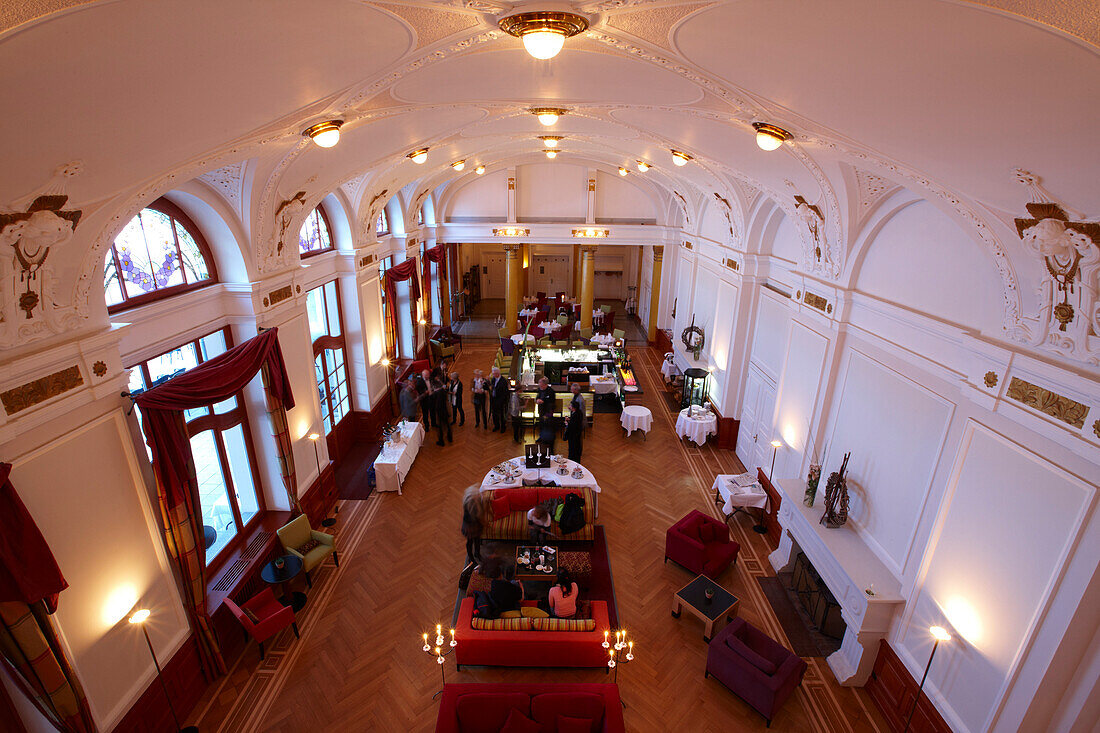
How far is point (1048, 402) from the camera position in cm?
384

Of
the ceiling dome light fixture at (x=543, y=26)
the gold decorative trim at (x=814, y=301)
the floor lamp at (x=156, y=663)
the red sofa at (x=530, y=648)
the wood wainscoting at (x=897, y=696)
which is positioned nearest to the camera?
the ceiling dome light fixture at (x=543, y=26)

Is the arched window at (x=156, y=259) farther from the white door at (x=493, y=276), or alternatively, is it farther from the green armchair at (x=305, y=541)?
the white door at (x=493, y=276)

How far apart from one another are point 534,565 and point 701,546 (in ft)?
7.64

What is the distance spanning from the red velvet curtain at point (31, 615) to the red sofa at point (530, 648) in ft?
10.8

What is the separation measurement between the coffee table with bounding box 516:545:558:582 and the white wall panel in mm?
3851

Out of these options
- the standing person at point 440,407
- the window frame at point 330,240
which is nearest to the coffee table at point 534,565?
the standing person at point 440,407

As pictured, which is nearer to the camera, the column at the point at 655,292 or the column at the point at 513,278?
A: the column at the point at 655,292

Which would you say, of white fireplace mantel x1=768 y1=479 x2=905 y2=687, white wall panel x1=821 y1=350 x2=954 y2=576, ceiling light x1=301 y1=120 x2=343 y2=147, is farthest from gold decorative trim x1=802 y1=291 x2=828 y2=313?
ceiling light x1=301 y1=120 x2=343 y2=147

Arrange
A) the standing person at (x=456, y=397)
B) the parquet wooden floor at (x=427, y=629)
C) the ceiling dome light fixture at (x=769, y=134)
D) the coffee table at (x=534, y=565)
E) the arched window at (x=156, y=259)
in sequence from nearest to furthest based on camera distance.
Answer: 1. the ceiling dome light fixture at (x=769, y=134)
2. the arched window at (x=156, y=259)
3. the parquet wooden floor at (x=427, y=629)
4. the coffee table at (x=534, y=565)
5. the standing person at (x=456, y=397)

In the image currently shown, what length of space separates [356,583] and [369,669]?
1478 mm

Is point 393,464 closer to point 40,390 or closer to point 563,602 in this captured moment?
point 563,602

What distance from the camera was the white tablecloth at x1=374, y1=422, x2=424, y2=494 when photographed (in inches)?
359

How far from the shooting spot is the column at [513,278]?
17.6m

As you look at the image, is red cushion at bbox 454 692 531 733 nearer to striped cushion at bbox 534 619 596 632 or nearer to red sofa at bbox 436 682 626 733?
red sofa at bbox 436 682 626 733
